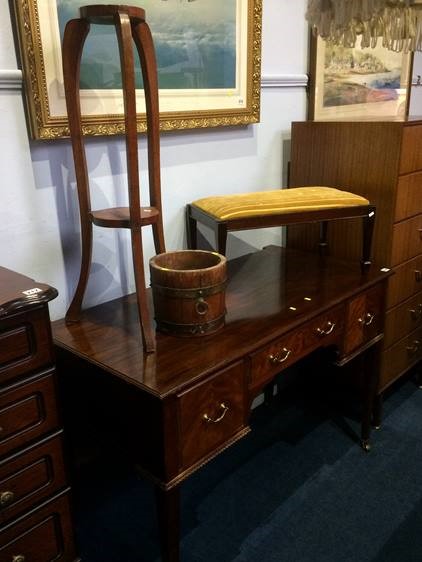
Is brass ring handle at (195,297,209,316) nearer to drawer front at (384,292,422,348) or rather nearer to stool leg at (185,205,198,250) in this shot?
stool leg at (185,205,198,250)

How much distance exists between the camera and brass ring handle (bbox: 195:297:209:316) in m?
1.33

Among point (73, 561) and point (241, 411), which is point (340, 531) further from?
point (73, 561)

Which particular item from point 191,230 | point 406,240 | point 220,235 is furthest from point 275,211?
point 406,240

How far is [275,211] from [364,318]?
20.0 inches

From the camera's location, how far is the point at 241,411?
137 centimetres

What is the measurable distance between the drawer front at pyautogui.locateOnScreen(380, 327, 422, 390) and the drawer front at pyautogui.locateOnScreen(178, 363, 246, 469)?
1.03 metres

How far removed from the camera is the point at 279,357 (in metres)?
1.45

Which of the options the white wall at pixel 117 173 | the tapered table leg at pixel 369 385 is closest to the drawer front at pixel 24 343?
the white wall at pixel 117 173

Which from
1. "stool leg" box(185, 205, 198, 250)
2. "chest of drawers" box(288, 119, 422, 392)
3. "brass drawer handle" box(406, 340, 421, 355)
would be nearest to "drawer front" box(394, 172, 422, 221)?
"chest of drawers" box(288, 119, 422, 392)

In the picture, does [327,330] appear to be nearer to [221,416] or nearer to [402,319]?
[221,416]

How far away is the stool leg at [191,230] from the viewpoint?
1.83 meters

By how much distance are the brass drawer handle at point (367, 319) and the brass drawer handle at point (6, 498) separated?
1211 mm

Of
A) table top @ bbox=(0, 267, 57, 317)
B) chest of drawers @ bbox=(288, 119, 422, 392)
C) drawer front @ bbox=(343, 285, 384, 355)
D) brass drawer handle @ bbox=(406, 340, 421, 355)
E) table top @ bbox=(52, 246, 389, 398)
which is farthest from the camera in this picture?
brass drawer handle @ bbox=(406, 340, 421, 355)

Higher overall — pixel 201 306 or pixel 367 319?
pixel 201 306
